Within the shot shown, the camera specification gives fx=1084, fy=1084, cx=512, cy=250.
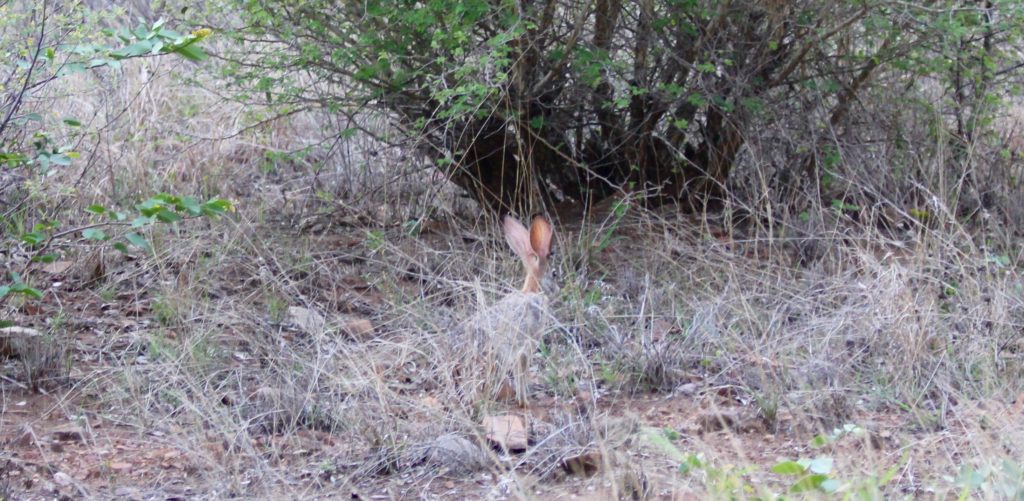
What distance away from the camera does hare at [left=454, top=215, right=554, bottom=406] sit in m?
3.73

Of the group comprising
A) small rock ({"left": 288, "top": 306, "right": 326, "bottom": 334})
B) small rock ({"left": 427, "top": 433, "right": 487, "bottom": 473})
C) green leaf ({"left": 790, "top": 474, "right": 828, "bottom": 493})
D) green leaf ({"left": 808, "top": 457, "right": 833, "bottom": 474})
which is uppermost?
green leaf ({"left": 808, "top": 457, "right": 833, "bottom": 474})

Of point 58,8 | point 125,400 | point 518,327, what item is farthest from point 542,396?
point 58,8

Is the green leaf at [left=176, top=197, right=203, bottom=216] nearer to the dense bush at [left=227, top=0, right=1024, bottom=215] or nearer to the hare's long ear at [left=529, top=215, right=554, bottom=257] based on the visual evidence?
the hare's long ear at [left=529, top=215, right=554, bottom=257]

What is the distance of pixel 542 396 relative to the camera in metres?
3.84

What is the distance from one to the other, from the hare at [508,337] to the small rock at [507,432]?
20 cm

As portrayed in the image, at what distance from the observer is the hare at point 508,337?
3.73m

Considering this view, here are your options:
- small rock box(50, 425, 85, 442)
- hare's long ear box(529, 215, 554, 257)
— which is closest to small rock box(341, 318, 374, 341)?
hare's long ear box(529, 215, 554, 257)

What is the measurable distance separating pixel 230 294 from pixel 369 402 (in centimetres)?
158

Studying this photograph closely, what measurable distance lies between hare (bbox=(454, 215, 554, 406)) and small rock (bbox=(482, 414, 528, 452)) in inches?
8.0

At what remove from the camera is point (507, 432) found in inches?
133

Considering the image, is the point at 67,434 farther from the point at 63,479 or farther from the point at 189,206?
the point at 189,206

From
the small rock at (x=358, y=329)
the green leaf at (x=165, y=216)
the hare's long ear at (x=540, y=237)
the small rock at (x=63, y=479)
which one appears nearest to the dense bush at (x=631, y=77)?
the hare's long ear at (x=540, y=237)

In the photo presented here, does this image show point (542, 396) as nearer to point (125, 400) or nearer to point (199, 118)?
point (125, 400)

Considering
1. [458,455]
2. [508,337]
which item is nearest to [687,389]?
[508,337]
